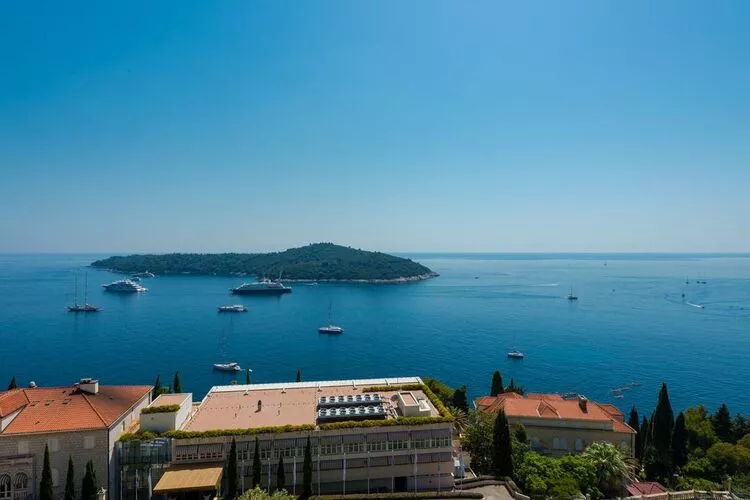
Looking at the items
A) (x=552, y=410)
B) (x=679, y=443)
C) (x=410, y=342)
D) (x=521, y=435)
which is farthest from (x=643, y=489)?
(x=410, y=342)

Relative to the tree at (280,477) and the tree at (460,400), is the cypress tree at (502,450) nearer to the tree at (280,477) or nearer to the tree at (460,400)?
the tree at (280,477)

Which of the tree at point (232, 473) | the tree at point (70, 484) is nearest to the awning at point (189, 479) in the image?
the tree at point (232, 473)

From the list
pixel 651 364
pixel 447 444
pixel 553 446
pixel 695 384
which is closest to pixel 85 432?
pixel 447 444

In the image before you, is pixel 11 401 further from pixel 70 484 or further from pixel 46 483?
pixel 70 484

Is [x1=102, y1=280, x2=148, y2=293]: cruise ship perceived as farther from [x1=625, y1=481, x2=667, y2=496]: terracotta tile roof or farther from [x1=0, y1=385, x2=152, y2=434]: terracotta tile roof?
[x1=625, y1=481, x2=667, y2=496]: terracotta tile roof

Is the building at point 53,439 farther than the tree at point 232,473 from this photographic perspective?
No
